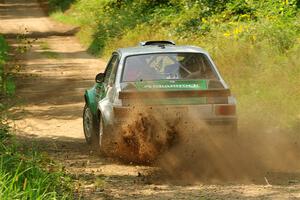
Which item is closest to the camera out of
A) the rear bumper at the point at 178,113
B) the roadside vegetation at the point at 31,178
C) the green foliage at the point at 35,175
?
the roadside vegetation at the point at 31,178

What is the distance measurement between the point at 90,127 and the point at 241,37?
695 cm

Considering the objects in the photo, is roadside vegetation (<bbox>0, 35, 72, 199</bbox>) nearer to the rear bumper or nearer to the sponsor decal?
the rear bumper

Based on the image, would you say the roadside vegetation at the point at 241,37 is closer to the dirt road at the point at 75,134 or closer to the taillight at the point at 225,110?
the dirt road at the point at 75,134

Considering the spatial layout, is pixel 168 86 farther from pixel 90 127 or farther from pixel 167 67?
pixel 90 127

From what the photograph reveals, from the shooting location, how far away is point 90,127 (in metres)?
11.1

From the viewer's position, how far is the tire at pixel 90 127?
10.9 metres

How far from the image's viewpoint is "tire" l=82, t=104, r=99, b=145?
10.9 meters

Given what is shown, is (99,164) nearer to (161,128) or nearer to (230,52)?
(161,128)

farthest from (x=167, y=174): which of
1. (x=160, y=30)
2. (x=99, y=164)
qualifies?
(x=160, y=30)

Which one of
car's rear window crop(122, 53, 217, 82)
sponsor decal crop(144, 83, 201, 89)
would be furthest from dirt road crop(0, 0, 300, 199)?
car's rear window crop(122, 53, 217, 82)

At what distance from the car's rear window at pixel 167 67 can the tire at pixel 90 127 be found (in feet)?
4.04

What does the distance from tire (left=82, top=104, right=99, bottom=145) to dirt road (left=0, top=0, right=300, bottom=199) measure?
166 mm

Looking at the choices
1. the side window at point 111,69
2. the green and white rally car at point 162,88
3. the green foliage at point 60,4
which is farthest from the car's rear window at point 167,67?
the green foliage at point 60,4

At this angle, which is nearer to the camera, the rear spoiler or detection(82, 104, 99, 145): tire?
the rear spoiler
